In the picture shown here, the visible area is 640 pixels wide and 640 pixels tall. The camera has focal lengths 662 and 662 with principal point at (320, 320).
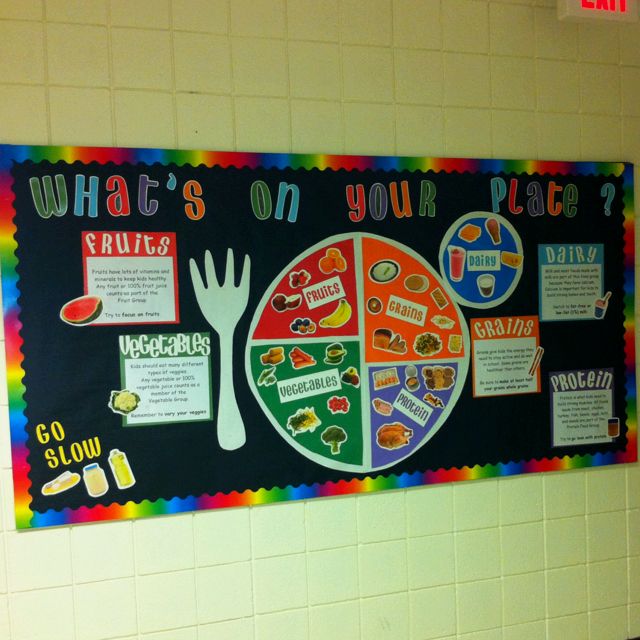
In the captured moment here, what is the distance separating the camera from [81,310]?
5.52 ft

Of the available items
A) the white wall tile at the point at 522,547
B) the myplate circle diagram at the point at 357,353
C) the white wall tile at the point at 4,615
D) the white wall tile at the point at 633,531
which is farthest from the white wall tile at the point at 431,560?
the white wall tile at the point at 4,615

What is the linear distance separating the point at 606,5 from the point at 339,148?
932 millimetres

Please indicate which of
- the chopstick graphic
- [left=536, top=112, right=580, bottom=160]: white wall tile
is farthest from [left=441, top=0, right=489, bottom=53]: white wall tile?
the chopstick graphic

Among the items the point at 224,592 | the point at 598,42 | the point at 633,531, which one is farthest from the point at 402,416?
the point at 598,42

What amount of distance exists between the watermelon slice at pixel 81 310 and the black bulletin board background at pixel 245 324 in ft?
0.06

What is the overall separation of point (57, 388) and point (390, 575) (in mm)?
1064

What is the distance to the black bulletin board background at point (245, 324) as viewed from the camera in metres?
1.66

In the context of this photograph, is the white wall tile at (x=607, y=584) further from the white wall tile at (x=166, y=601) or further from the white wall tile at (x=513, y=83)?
the white wall tile at (x=513, y=83)

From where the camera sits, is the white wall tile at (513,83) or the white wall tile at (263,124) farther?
the white wall tile at (513,83)

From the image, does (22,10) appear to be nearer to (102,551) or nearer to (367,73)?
(367,73)

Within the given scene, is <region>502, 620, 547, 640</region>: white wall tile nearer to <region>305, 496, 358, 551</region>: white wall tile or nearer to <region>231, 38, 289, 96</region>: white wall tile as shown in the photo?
<region>305, 496, 358, 551</region>: white wall tile

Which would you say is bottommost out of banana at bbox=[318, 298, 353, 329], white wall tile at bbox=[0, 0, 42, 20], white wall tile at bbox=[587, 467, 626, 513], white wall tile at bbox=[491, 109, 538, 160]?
white wall tile at bbox=[587, 467, 626, 513]

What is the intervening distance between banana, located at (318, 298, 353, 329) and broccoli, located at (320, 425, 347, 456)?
0.29 metres

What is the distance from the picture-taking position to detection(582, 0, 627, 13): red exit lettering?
196 cm
